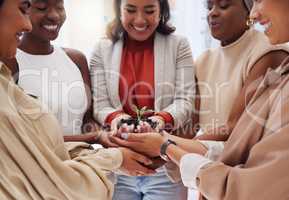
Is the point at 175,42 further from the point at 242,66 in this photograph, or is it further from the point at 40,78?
the point at 40,78

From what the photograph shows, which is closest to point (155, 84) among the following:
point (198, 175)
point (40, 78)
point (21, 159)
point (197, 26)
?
point (40, 78)

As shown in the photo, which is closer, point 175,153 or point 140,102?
point 175,153

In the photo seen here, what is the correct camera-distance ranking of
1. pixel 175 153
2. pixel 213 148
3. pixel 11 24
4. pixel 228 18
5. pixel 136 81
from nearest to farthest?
pixel 11 24
pixel 175 153
pixel 213 148
pixel 228 18
pixel 136 81

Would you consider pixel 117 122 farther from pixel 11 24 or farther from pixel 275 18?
pixel 275 18

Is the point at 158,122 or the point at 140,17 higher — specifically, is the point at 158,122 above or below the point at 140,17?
below

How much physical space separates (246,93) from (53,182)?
2.39 feet

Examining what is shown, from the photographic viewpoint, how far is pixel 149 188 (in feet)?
5.65

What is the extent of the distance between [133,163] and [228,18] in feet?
2.25

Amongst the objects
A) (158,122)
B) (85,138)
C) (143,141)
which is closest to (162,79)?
(158,122)

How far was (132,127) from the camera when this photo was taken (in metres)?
1.58

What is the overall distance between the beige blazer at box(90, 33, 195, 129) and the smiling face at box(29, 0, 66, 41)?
0.23 metres

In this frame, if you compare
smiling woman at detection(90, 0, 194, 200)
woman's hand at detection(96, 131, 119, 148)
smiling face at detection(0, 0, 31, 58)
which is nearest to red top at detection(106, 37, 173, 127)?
smiling woman at detection(90, 0, 194, 200)

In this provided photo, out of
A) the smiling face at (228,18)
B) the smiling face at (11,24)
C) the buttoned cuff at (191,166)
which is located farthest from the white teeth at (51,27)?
the buttoned cuff at (191,166)

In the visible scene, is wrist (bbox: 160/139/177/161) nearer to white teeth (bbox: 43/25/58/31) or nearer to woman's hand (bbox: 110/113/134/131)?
woman's hand (bbox: 110/113/134/131)
